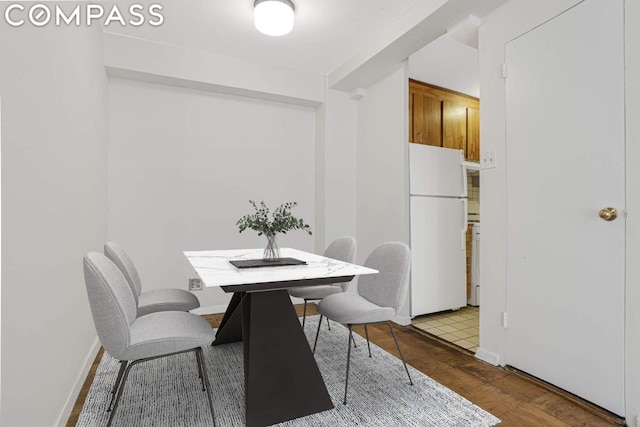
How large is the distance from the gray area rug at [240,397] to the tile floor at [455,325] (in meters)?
0.77

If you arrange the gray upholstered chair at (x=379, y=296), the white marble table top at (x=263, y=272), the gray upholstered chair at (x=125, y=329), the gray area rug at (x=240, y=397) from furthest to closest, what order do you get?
1. the gray upholstered chair at (x=379, y=296)
2. the gray area rug at (x=240, y=397)
3. the white marble table top at (x=263, y=272)
4. the gray upholstered chair at (x=125, y=329)

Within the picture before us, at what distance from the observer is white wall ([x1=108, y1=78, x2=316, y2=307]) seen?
326cm

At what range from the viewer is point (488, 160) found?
2.40 meters

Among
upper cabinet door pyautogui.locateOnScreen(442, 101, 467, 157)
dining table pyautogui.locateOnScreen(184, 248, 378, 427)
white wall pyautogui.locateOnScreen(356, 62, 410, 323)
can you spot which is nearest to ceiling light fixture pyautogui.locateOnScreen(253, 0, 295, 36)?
white wall pyautogui.locateOnScreen(356, 62, 410, 323)

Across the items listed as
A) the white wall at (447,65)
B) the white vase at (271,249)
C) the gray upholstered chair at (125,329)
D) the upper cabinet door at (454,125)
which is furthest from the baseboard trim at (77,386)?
the upper cabinet door at (454,125)

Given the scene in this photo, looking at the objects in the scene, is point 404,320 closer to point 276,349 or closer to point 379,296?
point 379,296

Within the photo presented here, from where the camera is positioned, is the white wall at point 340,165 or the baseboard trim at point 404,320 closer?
the baseboard trim at point 404,320

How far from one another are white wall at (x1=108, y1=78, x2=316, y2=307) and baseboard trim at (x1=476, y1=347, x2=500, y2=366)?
215 cm

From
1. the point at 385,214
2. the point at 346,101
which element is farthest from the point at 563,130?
the point at 346,101

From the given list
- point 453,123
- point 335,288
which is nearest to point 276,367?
point 335,288

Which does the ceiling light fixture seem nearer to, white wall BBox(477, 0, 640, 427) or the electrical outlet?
white wall BBox(477, 0, 640, 427)

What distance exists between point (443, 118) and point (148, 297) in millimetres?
3471

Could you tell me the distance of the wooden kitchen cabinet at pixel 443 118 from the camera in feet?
12.1

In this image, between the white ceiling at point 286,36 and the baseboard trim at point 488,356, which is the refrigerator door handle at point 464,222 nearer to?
the baseboard trim at point 488,356
